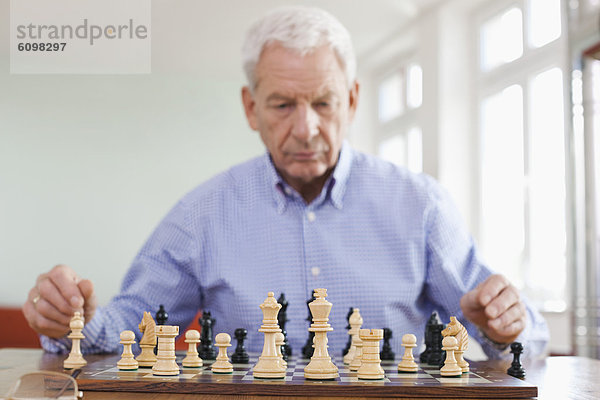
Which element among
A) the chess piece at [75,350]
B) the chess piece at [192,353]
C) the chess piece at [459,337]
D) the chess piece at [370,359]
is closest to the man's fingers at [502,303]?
the chess piece at [459,337]

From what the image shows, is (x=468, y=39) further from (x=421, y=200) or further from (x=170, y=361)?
(x=170, y=361)

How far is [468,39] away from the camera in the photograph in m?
6.07

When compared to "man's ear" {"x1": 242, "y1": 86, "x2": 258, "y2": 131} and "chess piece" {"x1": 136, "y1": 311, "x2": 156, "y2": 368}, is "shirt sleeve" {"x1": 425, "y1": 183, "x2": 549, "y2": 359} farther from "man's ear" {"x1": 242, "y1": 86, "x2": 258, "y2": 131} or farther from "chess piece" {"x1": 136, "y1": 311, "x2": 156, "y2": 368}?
"chess piece" {"x1": 136, "y1": 311, "x2": 156, "y2": 368}

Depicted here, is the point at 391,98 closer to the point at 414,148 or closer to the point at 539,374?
the point at 414,148

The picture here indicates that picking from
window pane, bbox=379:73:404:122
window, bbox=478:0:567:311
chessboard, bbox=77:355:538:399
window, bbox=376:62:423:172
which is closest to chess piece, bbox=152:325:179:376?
chessboard, bbox=77:355:538:399

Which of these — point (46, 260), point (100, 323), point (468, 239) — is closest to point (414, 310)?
point (468, 239)

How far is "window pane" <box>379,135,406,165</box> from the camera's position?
7403 mm

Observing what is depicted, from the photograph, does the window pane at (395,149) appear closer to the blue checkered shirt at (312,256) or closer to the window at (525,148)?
the window at (525,148)

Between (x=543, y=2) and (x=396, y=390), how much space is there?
4674mm

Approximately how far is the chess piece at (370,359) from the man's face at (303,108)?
82 cm

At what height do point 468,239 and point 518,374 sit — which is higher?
point 468,239

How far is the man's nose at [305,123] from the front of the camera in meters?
→ 1.89

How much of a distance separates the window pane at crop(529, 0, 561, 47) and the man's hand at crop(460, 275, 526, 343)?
3826mm

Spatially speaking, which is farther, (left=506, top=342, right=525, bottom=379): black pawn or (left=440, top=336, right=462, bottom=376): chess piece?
(left=506, top=342, right=525, bottom=379): black pawn
